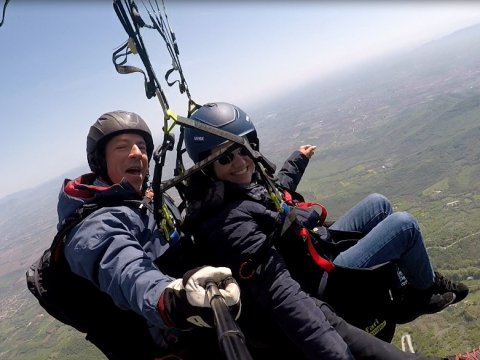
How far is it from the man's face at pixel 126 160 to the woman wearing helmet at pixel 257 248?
385mm

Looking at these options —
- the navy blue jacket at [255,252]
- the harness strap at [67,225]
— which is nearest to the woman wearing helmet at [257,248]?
the navy blue jacket at [255,252]

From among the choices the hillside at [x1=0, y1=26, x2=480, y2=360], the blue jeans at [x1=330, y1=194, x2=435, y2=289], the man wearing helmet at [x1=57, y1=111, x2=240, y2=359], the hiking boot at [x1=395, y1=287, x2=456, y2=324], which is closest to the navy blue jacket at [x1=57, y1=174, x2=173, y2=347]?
the man wearing helmet at [x1=57, y1=111, x2=240, y2=359]

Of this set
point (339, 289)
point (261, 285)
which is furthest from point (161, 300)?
point (339, 289)

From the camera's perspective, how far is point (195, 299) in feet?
4.48

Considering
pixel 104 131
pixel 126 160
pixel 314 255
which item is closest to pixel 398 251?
pixel 314 255

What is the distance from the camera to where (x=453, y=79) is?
190 m

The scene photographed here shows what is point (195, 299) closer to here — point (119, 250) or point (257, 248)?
point (119, 250)

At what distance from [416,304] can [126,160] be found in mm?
2515

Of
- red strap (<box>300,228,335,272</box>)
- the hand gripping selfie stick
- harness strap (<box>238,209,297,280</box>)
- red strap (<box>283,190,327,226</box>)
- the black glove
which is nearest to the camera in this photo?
the hand gripping selfie stick

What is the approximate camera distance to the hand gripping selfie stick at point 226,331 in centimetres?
101

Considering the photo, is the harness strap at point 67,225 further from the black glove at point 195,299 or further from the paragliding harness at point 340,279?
the paragliding harness at point 340,279

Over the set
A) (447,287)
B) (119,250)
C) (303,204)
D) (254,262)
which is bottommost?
(447,287)

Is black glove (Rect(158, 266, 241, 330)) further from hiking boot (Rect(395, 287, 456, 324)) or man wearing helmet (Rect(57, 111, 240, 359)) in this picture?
hiking boot (Rect(395, 287, 456, 324))

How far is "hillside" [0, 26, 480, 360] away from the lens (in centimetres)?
5359
